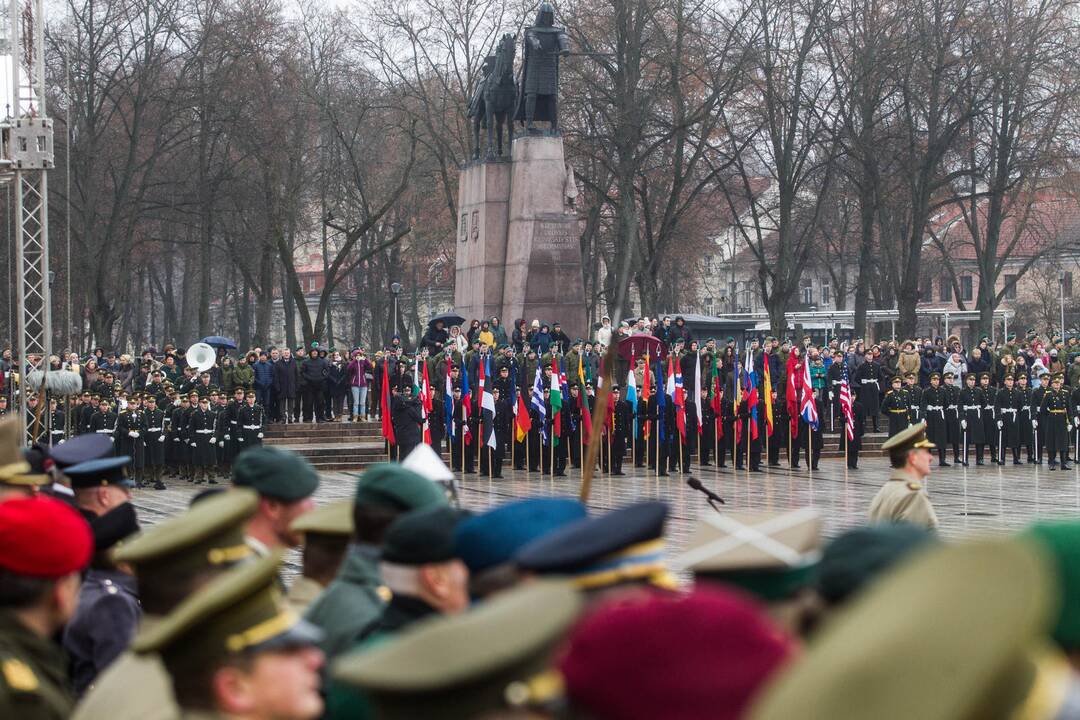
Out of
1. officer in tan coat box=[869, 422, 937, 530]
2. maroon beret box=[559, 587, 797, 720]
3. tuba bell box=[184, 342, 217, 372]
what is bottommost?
officer in tan coat box=[869, 422, 937, 530]

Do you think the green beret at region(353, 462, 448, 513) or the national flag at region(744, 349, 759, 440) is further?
the national flag at region(744, 349, 759, 440)

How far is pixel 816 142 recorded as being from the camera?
44.1 metres

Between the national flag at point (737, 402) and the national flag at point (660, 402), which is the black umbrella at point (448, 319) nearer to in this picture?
the national flag at point (660, 402)

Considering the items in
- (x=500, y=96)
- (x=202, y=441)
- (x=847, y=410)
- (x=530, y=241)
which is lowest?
(x=202, y=441)

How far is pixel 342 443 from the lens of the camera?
32312 millimetres

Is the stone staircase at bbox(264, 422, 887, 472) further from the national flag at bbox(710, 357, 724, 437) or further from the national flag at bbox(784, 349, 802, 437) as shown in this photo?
the national flag at bbox(784, 349, 802, 437)

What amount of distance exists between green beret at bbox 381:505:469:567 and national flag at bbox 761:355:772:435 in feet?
81.6

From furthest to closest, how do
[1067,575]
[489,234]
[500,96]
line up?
[500,96] < [489,234] < [1067,575]

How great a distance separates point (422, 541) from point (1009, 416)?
2859 cm

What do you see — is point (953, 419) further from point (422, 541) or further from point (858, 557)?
point (858, 557)

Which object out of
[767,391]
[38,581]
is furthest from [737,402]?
[38,581]

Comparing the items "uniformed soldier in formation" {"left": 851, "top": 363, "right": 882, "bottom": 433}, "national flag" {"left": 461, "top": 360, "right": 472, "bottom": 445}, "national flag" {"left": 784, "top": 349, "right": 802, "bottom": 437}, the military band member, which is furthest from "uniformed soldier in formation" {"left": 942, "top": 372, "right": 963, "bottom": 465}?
"national flag" {"left": 461, "top": 360, "right": 472, "bottom": 445}

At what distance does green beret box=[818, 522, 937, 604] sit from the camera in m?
2.65

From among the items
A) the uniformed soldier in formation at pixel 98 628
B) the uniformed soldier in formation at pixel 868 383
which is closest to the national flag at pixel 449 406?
the uniformed soldier in formation at pixel 868 383
